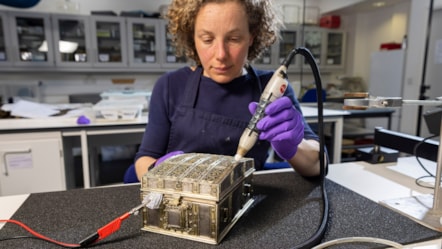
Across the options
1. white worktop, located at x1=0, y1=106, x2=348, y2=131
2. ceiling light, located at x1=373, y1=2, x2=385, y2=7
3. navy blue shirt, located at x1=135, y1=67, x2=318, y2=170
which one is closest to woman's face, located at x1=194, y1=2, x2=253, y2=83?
navy blue shirt, located at x1=135, y1=67, x2=318, y2=170

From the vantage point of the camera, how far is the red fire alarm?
14.2 feet

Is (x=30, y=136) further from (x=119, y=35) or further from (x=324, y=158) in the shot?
(x=119, y=35)

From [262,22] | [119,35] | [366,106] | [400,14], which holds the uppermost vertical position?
[400,14]

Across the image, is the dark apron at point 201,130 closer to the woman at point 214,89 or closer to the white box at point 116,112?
the woman at point 214,89

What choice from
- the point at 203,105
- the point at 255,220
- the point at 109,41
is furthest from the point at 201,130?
the point at 109,41

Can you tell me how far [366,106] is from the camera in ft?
1.76

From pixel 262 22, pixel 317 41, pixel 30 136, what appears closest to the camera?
pixel 262 22

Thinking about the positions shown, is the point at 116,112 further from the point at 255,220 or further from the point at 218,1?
the point at 255,220

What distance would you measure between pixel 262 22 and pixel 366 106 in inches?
19.8

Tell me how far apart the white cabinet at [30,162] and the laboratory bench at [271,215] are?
117 centimetres

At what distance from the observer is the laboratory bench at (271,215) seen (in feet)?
1.69

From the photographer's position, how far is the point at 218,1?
0.81 metres

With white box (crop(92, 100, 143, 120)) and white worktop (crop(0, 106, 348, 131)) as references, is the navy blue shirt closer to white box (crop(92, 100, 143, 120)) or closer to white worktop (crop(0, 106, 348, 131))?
white worktop (crop(0, 106, 348, 131))

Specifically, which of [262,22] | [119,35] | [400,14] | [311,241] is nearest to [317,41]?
[400,14]
